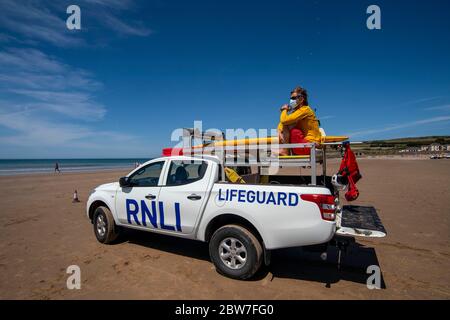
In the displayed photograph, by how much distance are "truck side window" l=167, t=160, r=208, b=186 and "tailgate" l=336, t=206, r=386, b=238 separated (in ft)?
7.54

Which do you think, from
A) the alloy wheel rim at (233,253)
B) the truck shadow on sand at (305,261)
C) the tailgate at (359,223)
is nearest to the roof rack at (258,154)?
the tailgate at (359,223)

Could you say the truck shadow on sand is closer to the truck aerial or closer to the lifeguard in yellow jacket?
the truck aerial

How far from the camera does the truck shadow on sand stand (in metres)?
4.00

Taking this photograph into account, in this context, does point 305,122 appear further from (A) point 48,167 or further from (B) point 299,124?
(A) point 48,167

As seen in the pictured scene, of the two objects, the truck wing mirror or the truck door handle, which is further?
the truck wing mirror

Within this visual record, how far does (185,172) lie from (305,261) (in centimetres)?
268

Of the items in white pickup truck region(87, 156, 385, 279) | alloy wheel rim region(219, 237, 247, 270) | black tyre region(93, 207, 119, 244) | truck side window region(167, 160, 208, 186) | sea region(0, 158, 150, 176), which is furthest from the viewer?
sea region(0, 158, 150, 176)

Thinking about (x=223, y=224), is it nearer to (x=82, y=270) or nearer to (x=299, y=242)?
(x=299, y=242)

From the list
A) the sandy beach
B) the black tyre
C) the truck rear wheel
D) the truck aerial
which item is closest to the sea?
the black tyre

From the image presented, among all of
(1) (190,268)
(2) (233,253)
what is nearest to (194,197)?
(2) (233,253)

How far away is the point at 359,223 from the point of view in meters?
4.00

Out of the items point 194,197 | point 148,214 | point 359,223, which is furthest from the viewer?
point 148,214
